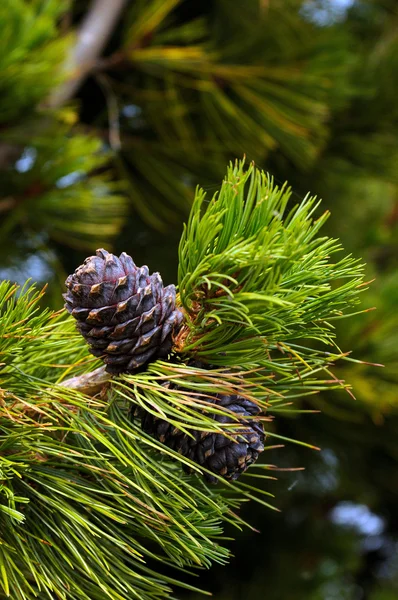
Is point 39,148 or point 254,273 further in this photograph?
point 39,148

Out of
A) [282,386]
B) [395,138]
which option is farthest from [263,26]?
[282,386]

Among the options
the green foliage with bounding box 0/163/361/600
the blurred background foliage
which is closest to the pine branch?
the blurred background foliage

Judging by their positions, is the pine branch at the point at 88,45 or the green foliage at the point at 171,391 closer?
the green foliage at the point at 171,391

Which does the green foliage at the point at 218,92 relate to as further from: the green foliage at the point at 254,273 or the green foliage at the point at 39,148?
the green foliage at the point at 254,273

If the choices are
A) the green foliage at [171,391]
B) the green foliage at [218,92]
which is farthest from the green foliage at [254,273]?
the green foliage at [218,92]

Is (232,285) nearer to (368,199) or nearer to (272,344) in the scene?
(272,344)

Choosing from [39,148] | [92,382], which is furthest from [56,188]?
[92,382]

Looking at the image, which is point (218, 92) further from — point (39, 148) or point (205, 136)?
point (39, 148)
